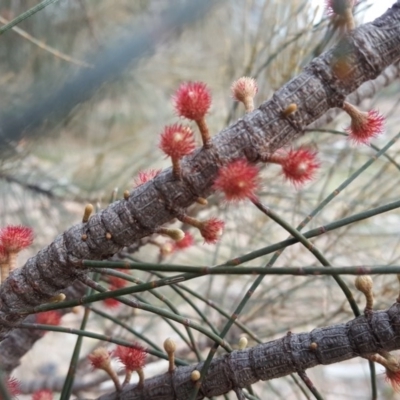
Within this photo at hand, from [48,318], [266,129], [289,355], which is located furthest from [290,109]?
[48,318]

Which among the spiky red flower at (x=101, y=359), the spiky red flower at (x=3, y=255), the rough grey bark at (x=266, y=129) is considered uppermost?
the spiky red flower at (x=3, y=255)

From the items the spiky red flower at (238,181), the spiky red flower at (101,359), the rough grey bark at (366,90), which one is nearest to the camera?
the spiky red flower at (238,181)

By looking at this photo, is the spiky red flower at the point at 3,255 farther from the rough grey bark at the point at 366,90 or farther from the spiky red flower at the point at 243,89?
the rough grey bark at the point at 366,90

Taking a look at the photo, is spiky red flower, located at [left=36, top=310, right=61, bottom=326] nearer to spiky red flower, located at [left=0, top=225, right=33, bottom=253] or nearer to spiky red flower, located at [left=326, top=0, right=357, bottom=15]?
spiky red flower, located at [left=0, top=225, right=33, bottom=253]

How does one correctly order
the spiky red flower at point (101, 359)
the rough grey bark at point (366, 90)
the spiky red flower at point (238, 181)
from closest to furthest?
1. the spiky red flower at point (238, 181)
2. the spiky red flower at point (101, 359)
3. the rough grey bark at point (366, 90)

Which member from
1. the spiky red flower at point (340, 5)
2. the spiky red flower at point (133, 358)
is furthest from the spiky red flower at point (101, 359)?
the spiky red flower at point (340, 5)

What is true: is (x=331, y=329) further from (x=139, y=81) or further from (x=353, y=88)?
(x=139, y=81)

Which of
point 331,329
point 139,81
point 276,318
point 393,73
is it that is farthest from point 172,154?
point 139,81

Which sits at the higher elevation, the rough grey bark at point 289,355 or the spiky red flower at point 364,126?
the spiky red flower at point 364,126
